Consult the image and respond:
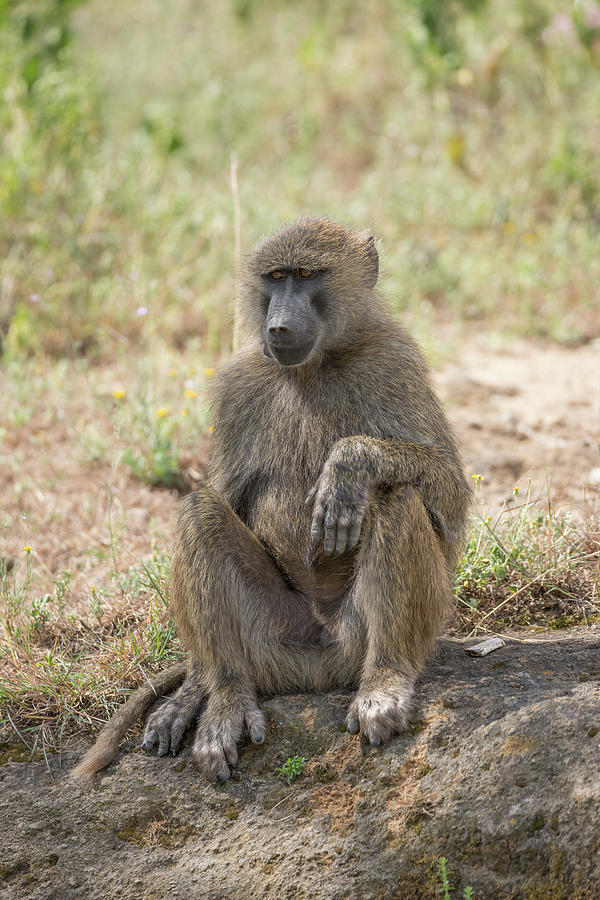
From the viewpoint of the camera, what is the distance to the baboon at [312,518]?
2.82m

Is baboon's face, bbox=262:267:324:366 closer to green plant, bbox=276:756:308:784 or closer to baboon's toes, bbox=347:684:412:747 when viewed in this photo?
baboon's toes, bbox=347:684:412:747

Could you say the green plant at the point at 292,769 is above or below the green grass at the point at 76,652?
below

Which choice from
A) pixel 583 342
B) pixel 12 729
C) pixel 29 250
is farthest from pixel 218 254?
pixel 12 729

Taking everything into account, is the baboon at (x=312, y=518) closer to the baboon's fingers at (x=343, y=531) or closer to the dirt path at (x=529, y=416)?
the baboon's fingers at (x=343, y=531)

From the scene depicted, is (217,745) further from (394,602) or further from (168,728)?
(394,602)

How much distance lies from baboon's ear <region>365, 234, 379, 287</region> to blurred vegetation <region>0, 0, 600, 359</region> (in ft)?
5.33

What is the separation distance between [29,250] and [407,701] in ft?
16.4

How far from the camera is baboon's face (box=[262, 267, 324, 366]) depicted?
Result: 3037 mm

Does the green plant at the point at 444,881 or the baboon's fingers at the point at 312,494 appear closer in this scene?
the green plant at the point at 444,881

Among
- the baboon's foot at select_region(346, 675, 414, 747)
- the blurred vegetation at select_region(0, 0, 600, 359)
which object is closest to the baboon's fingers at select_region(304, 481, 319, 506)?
the baboon's foot at select_region(346, 675, 414, 747)

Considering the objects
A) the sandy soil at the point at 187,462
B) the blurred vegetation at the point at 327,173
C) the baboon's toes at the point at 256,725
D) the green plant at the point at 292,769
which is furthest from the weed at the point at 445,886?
the blurred vegetation at the point at 327,173

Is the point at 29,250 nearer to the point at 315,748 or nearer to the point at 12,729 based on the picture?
the point at 12,729

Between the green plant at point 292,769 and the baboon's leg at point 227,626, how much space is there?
0.13 m

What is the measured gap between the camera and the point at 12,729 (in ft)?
10.3
